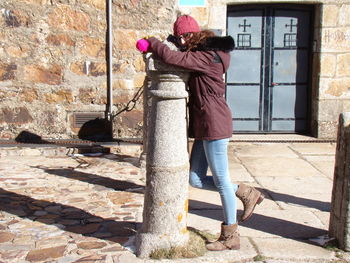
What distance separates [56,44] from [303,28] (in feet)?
12.2

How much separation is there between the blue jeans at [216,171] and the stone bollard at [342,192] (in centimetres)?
74

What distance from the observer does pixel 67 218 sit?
14.4 feet

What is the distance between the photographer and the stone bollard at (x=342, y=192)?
362cm

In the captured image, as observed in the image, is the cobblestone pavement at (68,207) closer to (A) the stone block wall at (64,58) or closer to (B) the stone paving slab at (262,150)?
(A) the stone block wall at (64,58)

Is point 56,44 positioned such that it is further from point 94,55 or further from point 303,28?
point 303,28

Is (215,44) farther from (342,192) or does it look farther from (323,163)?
(323,163)

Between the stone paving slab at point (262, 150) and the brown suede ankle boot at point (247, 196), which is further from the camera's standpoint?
the stone paving slab at point (262, 150)

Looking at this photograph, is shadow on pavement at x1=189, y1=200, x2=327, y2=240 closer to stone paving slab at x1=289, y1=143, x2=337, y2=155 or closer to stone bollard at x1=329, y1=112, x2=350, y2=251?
stone bollard at x1=329, y1=112, x2=350, y2=251

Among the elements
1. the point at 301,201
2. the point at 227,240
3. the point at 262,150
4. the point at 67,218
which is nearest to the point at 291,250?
the point at 227,240

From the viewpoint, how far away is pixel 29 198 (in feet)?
16.2

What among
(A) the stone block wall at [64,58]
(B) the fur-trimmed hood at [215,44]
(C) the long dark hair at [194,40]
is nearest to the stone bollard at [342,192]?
(B) the fur-trimmed hood at [215,44]

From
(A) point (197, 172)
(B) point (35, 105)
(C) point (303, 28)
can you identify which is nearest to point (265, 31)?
(C) point (303, 28)

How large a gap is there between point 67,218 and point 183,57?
1842 mm

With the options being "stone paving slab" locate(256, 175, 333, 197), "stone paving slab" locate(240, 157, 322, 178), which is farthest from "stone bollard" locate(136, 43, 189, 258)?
"stone paving slab" locate(240, 157, 322, 178)
